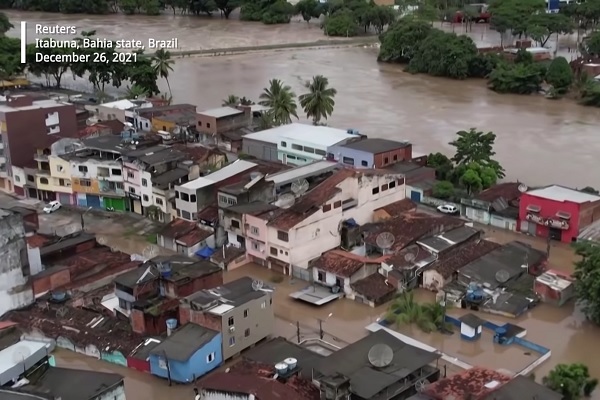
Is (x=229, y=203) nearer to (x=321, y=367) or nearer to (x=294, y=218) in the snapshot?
(x=294, y=218)

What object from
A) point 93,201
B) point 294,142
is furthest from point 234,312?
point 294,142

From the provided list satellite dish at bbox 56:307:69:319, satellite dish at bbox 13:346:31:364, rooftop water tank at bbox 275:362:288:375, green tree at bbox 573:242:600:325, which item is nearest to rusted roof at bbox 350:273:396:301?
green tree at bbox 573:242:600:325

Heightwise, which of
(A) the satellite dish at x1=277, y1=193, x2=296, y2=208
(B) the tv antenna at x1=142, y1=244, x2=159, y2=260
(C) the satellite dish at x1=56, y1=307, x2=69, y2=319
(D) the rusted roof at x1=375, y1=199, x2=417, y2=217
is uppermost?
(A) the satellite dish at x1=277, y1=193, x2=296, y2=208

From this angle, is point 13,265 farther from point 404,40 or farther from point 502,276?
point 404,40

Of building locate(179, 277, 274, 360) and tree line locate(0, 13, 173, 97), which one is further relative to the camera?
tree line locate(0, 13, 173, 97)

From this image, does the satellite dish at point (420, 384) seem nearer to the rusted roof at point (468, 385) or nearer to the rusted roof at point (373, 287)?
the rusted roof at point (468, 385)

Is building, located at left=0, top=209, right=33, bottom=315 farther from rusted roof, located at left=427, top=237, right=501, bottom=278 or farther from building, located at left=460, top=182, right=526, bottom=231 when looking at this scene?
building, located at left=460, top=182, right=526, bottom=231

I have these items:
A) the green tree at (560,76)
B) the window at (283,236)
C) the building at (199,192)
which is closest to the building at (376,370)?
the window at (283,236)
